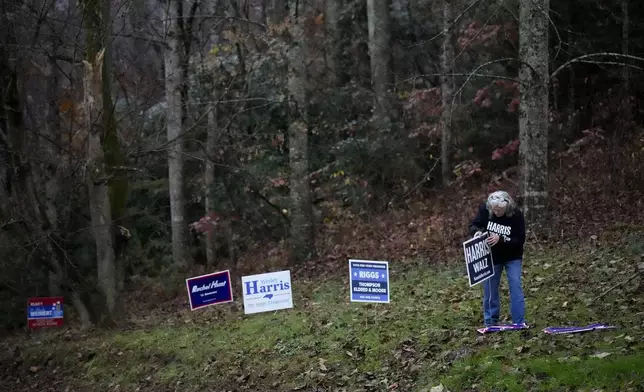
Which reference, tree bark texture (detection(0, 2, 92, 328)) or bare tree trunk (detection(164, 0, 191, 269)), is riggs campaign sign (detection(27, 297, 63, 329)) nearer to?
tree bark texture (detection(0, 2, 92, 328))

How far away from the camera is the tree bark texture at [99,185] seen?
14.8m

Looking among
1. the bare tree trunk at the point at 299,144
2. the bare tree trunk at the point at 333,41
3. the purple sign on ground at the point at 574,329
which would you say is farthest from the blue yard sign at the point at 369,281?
the bare tree trunk at the point at 333,41

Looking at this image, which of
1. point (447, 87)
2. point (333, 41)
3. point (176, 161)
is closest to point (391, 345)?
point (447, 87)

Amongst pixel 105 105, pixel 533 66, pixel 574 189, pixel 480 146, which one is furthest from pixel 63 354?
pixel 480 146

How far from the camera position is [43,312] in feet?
50.8

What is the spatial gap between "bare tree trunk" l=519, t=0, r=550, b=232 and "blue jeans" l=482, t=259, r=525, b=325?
533cm

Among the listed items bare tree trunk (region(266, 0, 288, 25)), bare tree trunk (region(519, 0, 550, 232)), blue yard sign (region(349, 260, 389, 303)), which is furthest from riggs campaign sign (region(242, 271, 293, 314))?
bare tree trunk (region(266, 0, 288, 25))

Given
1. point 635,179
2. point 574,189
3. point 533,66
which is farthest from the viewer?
point 574,189

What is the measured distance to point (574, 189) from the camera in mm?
18453

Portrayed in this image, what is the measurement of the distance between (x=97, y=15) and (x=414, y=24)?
49.0 ft

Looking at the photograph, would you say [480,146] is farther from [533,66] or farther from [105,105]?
[105,105]

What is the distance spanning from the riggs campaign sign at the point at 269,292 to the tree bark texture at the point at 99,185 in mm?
3969

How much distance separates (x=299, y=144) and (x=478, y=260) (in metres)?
9.79

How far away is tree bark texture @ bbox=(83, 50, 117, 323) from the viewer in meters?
14.8
